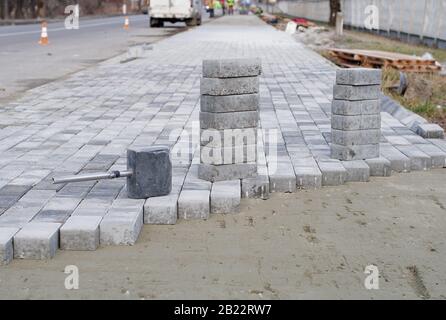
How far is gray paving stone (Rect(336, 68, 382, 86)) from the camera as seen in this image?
6027 millimetres

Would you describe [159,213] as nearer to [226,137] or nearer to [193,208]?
[193,208]

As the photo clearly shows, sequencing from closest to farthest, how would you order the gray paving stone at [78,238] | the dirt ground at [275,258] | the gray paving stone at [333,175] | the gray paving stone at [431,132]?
the dirt ground at [275,258]
the gray paving stone at [78,238]
the gray paving stone at [333,175]
the gray paving stone at [431,132]

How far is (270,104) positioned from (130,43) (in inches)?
605

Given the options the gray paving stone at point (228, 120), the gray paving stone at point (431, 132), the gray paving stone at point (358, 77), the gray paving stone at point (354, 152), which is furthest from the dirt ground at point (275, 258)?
the gray paving stone at point (431, 132)

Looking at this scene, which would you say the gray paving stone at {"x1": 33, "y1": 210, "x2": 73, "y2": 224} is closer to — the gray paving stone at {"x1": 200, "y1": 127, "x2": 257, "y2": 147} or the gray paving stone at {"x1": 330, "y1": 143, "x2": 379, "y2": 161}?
the gray paving stone at {"x1": 200, "y1": 127, "x2": 257, "y2": 147}

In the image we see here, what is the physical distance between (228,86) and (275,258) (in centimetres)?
172

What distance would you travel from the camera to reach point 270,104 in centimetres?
944

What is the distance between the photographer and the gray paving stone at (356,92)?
604cm

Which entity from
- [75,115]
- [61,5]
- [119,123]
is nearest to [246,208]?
[119,123]

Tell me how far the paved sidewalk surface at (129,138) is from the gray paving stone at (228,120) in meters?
0.49

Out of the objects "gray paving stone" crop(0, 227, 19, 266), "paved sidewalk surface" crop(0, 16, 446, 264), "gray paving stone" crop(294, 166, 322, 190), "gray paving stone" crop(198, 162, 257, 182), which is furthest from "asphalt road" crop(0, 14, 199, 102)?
"gray paving stone" crop(0, 227, 19, 266)

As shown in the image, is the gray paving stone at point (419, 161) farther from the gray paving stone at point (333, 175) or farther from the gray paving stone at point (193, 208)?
the gray paving stone at point (193, 208)

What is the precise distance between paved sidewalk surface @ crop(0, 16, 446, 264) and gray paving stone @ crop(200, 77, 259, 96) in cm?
77

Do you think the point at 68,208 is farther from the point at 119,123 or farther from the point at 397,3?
the point at 397,3
